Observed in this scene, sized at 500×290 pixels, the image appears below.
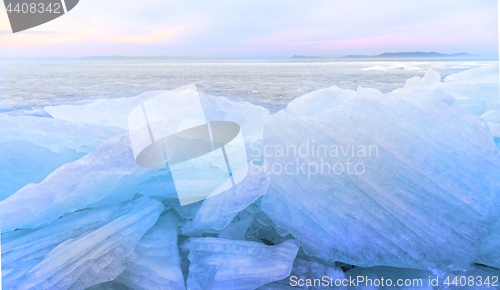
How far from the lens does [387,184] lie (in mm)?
1069

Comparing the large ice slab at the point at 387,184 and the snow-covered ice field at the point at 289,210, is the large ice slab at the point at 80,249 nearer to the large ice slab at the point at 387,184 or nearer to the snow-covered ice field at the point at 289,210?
the snow-covered ice field at the point at 289,210

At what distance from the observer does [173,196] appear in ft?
3.96

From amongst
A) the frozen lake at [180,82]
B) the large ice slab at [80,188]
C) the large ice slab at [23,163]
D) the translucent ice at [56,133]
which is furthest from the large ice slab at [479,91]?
the large ice slab at [23,163]

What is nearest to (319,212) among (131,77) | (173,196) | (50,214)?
(173,196)

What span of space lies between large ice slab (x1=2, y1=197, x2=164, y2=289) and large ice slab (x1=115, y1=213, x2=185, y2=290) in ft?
0.13

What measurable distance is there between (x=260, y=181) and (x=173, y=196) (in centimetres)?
41

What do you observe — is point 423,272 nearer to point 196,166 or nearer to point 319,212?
point 319,212

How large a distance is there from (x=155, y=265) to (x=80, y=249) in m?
0.27

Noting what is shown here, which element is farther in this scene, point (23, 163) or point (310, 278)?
point (23, 163)

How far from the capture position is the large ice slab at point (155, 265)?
3.17 feet

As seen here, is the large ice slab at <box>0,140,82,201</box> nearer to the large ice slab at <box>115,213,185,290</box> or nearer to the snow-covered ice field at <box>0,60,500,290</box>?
the snow-covered ice field at <box>0,60,500,290</box>

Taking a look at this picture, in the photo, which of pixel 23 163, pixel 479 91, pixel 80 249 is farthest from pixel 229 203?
pixel 479 91

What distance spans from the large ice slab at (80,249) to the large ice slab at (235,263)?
0.79ft

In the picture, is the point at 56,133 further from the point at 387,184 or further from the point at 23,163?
the point at 387,184
